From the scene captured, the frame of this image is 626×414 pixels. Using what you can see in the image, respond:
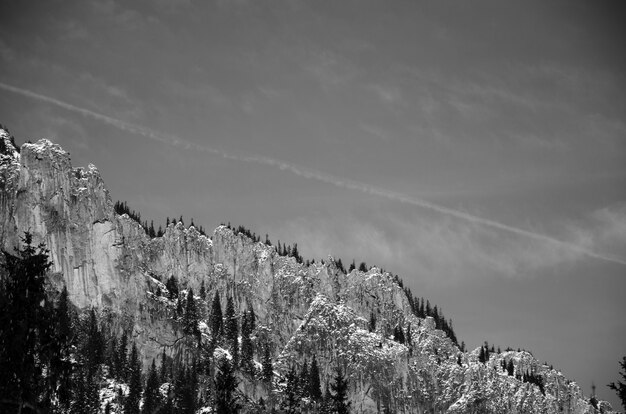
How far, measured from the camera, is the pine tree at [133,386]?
146500 millimetres

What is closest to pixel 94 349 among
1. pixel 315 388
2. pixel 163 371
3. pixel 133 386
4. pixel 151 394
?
pixel 133 386

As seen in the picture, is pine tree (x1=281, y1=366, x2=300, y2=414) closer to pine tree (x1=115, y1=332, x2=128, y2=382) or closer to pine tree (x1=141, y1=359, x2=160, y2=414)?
pine tree (x1=141, y1=359, x2=160, y2=414)

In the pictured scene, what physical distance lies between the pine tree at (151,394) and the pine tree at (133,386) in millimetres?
1541

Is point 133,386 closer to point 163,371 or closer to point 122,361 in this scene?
point 122,361

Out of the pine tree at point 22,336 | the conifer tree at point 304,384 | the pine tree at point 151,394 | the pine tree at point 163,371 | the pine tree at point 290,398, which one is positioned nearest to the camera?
the pine tree at point 22,336

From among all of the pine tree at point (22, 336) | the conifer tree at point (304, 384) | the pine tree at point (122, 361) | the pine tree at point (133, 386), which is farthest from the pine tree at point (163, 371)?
the pine tree at point (22, 336)

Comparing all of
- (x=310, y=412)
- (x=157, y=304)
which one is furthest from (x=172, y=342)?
(x=310, y=412)

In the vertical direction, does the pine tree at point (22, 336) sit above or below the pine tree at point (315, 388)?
below

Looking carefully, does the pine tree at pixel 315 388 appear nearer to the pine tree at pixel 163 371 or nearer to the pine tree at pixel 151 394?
the pine tree at pixel 163 371

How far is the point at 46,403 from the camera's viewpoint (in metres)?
45.0

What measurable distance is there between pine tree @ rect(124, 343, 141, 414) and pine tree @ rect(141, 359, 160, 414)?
1541 mm

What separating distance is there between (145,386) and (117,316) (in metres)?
29.2

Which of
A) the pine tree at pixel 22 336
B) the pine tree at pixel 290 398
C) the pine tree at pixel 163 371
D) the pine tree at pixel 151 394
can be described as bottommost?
the pine tree at pixel 22 336

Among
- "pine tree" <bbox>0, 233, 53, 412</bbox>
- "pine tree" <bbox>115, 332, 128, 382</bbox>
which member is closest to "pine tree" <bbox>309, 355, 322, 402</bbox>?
"pine tree" <bbox>115, 332, 128, 382</bbox>
